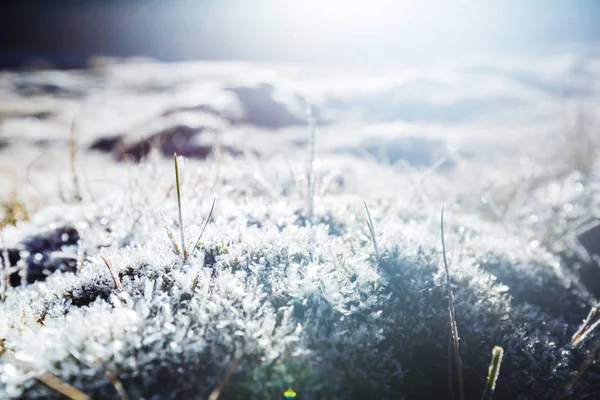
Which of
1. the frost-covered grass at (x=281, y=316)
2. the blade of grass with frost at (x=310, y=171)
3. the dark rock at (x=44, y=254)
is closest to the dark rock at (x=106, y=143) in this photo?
the dark rock at (x=44, y=254)

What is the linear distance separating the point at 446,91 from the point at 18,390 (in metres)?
23.6

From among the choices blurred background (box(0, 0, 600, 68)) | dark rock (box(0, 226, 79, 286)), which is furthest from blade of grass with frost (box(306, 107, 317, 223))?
blurred background (box(0, 0, 600, 68))

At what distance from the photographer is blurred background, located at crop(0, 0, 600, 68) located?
3488 centimetres

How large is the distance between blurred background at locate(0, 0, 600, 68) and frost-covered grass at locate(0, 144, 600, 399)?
93.1 feet

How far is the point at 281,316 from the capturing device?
2342mm

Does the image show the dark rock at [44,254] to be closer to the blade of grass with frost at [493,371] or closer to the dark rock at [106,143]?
the blade of grass with frost at [493,371]

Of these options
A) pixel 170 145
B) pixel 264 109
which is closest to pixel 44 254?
pixel 170 145

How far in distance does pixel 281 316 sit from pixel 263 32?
4088 cm

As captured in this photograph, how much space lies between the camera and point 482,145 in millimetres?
13547

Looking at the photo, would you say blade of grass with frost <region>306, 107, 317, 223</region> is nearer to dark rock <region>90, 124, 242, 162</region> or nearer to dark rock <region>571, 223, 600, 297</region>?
dark rock <region>571, 223, 600, 297</region>

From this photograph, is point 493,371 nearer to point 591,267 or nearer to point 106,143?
point 591,267

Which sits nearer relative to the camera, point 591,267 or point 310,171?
point 310,171

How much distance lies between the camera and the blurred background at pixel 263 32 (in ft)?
114

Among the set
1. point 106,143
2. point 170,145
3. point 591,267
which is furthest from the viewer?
point 106,143
